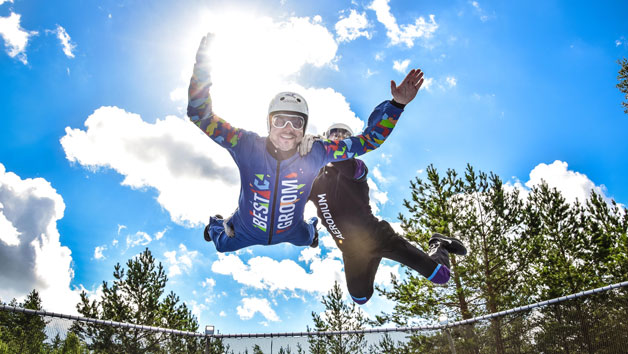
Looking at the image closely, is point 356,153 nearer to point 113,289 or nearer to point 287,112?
point 287,112

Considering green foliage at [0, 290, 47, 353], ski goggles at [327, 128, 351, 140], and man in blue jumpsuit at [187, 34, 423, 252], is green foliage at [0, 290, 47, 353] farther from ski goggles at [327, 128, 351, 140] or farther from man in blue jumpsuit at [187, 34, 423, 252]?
ski goggles at [327, 128, 351, 140]

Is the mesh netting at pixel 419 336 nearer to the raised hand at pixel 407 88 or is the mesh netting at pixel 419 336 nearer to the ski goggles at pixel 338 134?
the ski goggles at pixel 338 134

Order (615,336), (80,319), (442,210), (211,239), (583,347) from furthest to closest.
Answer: (442,210)
(211,239)
(583,347)
(615,336)
(80,319)

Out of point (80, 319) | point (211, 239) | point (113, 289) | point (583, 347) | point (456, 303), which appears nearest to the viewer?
point (80, 319)

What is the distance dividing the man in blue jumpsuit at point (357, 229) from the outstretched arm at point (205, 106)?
5.59ft

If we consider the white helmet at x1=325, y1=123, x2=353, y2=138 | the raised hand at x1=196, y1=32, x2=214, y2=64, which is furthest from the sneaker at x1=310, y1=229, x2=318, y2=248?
the raised hand at x1=196, y1=32, x2=214, y2=64

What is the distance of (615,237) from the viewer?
13.8 m

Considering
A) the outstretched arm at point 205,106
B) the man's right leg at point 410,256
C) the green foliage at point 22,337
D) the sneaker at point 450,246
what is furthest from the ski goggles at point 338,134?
the green foliage at point 22,337

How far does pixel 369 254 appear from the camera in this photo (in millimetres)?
4855

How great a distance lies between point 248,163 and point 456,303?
11.5m

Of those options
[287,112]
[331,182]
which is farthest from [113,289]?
[287,112]

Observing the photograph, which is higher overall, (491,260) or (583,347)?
(491,260)

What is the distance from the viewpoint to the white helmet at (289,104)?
3537 mm

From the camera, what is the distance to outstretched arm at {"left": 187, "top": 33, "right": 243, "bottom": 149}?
3.09 metres
